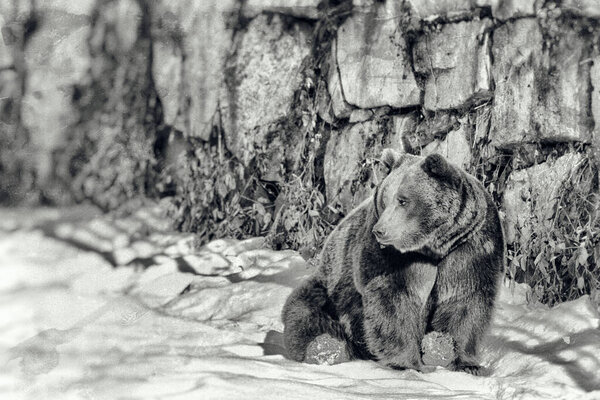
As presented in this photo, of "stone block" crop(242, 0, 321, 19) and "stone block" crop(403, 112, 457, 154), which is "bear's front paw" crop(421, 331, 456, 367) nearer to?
"stone block" crop(403, 112, 457, 154)

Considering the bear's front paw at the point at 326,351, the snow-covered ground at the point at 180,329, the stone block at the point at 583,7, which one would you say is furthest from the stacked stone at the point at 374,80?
the bear's front paw at the point at 326,351

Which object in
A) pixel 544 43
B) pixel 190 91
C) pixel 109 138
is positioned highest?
pixel 544 43

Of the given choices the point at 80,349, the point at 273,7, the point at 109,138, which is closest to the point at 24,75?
the point at 109,138

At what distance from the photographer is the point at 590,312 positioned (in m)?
4.55

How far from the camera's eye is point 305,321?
4293 millimetres

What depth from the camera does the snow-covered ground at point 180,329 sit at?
11.9 feet

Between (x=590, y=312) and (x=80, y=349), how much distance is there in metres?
3.04

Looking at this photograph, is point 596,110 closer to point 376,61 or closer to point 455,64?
point 455,64

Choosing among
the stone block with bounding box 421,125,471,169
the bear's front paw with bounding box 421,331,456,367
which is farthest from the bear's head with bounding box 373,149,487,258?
the stone block with bounding box 421,125,471,169

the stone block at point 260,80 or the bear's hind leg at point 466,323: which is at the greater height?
the stone block at point 260,80

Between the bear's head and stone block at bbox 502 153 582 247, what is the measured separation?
50.9 inches

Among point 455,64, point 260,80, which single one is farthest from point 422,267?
point 260,80

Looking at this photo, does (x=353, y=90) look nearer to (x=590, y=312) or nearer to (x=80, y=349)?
(x=590, y=312)

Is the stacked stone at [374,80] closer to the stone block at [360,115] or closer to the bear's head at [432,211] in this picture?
the stone block at [360,115]
